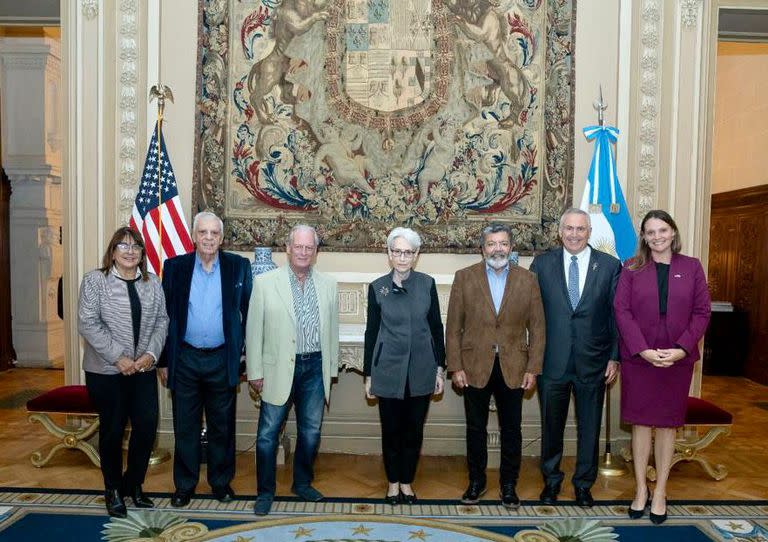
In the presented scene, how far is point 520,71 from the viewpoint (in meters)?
4.60

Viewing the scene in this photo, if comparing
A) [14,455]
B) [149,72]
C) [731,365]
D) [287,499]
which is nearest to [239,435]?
[287,499]

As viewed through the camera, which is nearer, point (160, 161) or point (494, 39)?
point (160, 161)

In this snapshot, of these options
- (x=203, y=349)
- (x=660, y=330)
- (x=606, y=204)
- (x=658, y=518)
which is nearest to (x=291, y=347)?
(x=203, y=349)

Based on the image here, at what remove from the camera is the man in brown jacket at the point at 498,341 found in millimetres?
3514

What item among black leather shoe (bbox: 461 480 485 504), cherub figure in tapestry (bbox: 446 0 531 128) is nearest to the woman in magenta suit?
black leather shoe (bbox: 461 480 485 504)

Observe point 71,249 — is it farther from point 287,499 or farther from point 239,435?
point 287,499

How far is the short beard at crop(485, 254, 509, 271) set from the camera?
3.53 metres

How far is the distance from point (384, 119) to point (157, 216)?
176cm

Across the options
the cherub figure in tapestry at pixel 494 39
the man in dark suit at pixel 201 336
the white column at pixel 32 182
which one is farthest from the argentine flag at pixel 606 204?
the white column at pixel 32 182

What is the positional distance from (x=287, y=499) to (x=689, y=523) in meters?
2.27

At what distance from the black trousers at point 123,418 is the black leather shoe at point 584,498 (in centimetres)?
248

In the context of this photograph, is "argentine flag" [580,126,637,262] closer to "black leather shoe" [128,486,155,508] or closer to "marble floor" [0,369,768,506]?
"marble floor" [0,369,768,506]

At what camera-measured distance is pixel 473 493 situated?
3699mm

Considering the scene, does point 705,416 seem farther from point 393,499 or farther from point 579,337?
point 393,499
